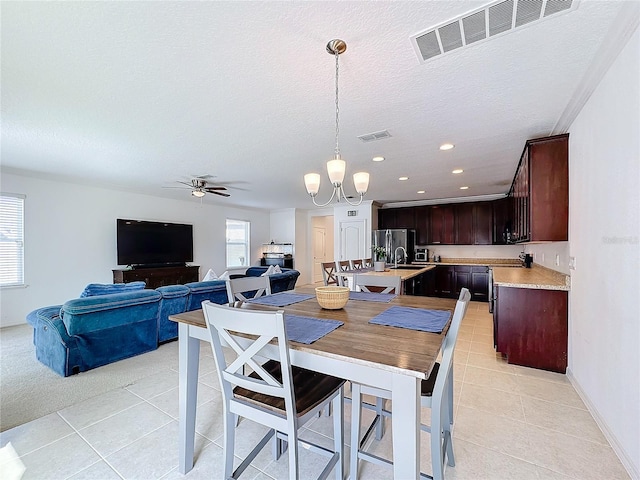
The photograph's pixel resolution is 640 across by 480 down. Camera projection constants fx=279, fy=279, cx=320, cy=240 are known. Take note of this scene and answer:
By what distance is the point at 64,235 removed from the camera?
5113 mm

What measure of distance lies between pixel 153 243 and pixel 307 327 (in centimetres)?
598

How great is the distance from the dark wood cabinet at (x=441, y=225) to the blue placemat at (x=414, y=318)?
547cm

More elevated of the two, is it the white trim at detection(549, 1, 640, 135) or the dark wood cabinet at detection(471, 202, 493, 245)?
the white trim at detection(549, 1, 640, 135)

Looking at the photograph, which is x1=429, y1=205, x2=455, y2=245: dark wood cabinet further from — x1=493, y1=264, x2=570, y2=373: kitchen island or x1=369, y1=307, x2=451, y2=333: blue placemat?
x1=369, y1=307, x2=451, y2=333: blue placemat

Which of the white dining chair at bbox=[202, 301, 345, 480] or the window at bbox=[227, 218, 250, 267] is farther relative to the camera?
the window at bbox=[227, 218, 250, 267]

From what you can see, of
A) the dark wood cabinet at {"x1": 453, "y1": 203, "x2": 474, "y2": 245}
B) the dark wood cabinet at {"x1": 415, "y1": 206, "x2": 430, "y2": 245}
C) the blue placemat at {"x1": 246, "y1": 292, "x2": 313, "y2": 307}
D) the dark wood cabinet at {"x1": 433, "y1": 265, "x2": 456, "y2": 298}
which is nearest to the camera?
the blue placemat at {"x1": 246, "y1": 292, "x2": 313, "y2": 307}

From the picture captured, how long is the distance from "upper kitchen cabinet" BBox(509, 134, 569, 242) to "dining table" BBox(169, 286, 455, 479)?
195 centimetres

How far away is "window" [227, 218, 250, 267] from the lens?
27.2ft

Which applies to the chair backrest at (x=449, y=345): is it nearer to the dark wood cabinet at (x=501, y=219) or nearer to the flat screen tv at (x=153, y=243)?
the dark wood cabinet at (x=501, y=219)

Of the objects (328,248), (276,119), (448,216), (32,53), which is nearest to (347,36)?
(276,119)

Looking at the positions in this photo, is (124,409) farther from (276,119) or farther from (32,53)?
(276,119)

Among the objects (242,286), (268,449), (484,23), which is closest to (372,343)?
(268,449)

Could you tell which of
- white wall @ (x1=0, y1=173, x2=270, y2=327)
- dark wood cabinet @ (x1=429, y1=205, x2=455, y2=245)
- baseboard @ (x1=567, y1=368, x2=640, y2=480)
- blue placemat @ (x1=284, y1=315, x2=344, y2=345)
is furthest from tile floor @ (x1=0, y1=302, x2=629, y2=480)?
dark wood cabinet @ (x1=429, y1=205, x2=455, y2=245)

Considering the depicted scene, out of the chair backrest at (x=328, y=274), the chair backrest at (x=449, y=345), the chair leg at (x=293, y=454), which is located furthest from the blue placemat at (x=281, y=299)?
the chair backrest at (x=328, y=274)
